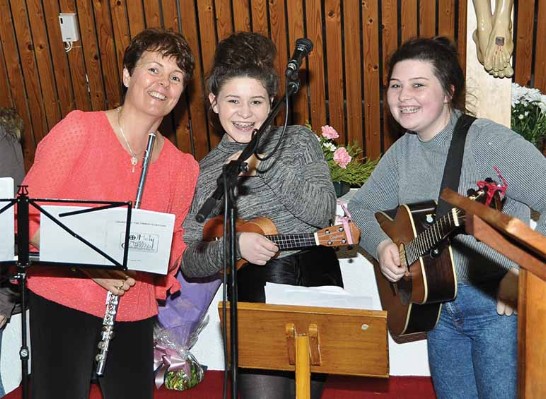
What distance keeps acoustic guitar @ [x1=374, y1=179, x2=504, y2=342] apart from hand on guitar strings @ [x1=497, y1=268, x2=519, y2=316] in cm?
16

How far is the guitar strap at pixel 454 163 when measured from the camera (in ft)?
9.00

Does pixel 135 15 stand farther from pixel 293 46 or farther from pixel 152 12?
pixel 293 46

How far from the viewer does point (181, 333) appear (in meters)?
4.06

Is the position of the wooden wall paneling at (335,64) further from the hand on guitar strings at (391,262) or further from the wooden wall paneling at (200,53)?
the hand on guitar strings at (391,262)

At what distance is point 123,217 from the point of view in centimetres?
252

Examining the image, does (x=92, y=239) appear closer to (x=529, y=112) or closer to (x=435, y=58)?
(x=435, y=58)

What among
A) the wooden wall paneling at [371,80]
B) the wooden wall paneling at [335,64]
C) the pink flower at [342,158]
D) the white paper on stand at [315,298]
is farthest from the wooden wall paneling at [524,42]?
the white paper on stand at [315,298]

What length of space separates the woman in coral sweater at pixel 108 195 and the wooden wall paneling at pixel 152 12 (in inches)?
105

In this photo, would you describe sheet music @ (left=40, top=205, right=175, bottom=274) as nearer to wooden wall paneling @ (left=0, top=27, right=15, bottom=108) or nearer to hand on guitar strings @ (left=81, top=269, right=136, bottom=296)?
hand on guitar strings @ (left=81, top=269, right=136, bottom=296)

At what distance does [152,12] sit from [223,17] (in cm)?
51

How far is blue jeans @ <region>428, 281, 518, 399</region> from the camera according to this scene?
2.73 metres

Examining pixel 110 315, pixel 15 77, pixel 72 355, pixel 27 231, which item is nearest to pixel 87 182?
pixel 27 231

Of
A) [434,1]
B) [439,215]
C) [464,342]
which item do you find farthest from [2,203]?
[434,1]

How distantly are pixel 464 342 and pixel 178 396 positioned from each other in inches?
71.3
